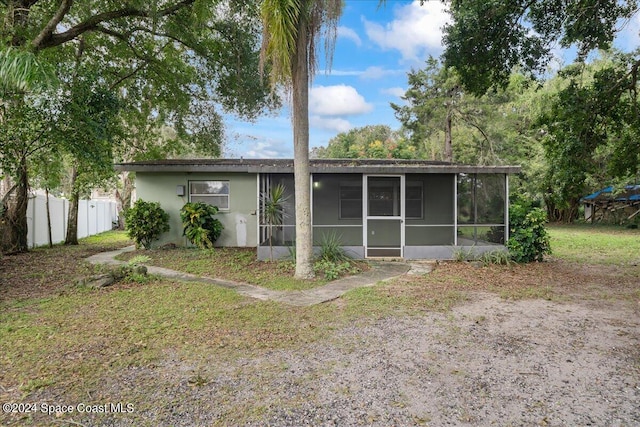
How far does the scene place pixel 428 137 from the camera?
845 inches

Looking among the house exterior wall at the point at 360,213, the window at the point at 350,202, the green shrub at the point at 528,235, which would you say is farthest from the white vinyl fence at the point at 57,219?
the green shrub at the point at 528,235

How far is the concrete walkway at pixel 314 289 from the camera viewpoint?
5.65m

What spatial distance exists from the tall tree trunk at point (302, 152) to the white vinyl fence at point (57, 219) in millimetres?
9222

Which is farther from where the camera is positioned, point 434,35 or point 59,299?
point 434,35

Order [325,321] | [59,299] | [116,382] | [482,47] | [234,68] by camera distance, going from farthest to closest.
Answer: [234,68] → [482,47] → [59,299] → [325,321] → [116,382]

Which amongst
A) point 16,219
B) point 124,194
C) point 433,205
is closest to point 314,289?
point 433,205

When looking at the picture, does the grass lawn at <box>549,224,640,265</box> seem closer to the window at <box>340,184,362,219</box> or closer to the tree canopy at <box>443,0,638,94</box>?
the tree canopy at <box>443,0,638,94</box>

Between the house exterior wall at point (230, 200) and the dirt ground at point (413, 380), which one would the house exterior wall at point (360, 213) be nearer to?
the house exterior wall at point (230, 200)

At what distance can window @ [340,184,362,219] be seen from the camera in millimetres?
9914

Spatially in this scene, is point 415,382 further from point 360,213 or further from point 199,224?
point 199,224

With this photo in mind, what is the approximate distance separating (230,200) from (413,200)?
18.4 feet

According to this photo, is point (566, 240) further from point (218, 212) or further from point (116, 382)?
point (116, 382)

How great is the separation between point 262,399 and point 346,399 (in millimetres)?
634

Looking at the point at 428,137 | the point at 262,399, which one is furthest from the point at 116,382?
the point at 428,137
